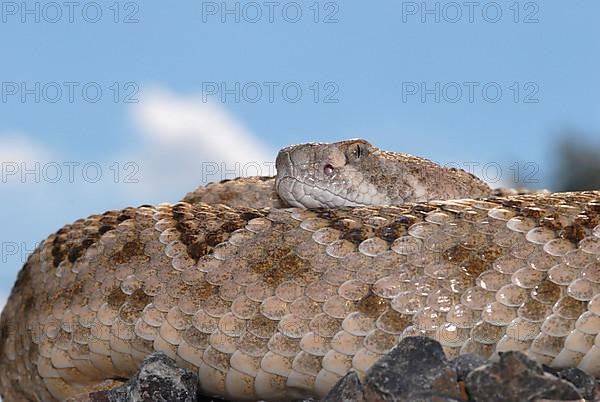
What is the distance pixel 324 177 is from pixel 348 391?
6.96ft

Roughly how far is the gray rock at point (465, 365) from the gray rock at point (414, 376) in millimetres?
64

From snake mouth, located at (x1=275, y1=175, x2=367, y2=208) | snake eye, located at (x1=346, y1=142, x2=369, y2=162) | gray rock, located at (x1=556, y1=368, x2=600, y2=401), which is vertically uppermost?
snake eye, located at (x1=346, y1=142, x2=369, y2=162)

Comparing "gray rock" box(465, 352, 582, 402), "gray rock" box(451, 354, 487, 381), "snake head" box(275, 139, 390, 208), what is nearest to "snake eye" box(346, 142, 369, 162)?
"snake head" box(275, 139, 390, 208)

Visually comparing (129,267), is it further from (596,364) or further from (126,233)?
(596,364)

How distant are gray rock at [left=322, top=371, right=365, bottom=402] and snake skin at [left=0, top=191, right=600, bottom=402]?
18.8 inches

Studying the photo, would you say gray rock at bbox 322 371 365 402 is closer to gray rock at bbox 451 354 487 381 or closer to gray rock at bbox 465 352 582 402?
gray rock at bbox 451 354 487 381

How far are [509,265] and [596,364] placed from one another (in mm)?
698

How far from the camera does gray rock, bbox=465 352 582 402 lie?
364 cm

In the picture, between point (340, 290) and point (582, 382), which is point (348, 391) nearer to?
point (340, 290)

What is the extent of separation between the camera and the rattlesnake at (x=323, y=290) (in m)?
4.61

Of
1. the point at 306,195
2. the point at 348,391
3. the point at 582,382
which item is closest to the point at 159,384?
the point at 348,391

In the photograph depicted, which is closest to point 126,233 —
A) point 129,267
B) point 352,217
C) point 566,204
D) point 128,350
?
point 129,267

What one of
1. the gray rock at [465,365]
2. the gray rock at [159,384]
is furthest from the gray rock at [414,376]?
the gray rock at [159,384]

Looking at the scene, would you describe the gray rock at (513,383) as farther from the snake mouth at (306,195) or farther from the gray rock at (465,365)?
the snake mouth at (306,195)
